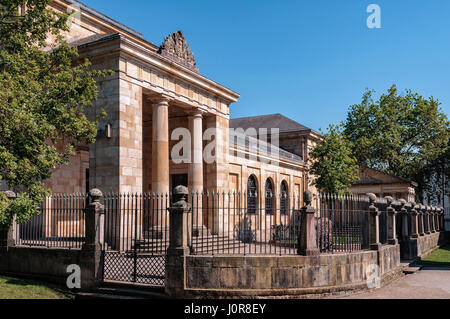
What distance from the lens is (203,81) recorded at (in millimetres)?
19703

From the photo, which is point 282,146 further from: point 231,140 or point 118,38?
point 118,38

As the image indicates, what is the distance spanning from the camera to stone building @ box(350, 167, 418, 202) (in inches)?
1380

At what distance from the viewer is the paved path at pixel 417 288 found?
1058 centimetres

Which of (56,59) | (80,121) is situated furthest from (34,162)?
(56,59)

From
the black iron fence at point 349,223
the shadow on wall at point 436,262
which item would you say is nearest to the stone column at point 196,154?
the black iron fence at point 349,223

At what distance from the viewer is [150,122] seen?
2122 centimetres

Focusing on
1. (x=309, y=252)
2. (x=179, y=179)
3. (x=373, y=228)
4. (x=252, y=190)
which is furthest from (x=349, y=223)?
(x=252, y=190)

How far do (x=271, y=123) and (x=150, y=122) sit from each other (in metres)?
23.9

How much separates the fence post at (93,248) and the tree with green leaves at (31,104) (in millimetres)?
1509

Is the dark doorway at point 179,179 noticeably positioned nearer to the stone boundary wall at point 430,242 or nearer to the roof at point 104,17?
the roof at point 104,17

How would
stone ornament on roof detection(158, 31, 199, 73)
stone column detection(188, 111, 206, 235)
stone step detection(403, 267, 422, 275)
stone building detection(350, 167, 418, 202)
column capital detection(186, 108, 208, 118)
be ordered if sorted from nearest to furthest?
stone step detection(403, 267, 422, 275) → stone ornament on roof detection(158, 31, 199, 73) → stone column detection(188, 111, 206, 235) → column capital detection(186, 108, 208, 118) → stone building detection(350, 167, 418, 202)

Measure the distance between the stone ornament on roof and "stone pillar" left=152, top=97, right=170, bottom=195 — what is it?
2.18 m

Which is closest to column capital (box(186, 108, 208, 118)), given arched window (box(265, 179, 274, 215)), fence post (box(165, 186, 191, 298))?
fence post (box(165, 186, 191, 298))

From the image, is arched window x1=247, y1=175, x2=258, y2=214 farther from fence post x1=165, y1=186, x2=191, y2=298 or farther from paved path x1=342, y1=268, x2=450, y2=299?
fence post x1=165, y1=186, x2=191, y2=298
